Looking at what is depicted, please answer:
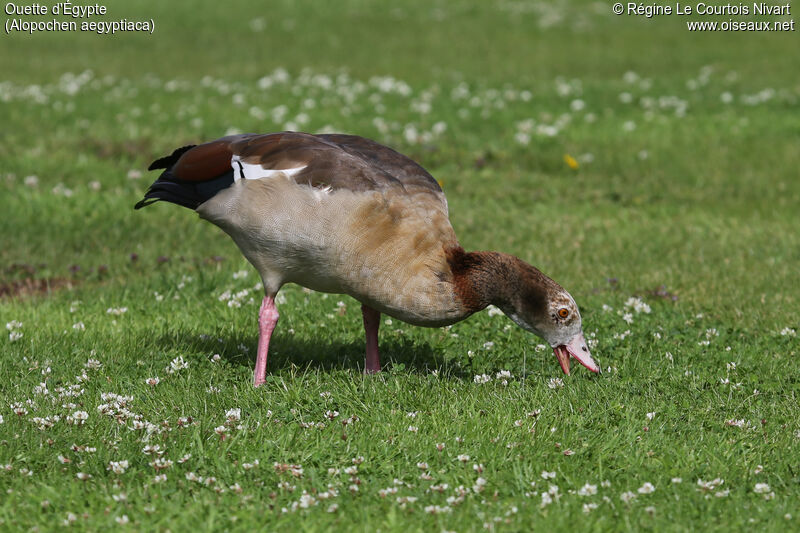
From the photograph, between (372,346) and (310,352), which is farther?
(310,352)

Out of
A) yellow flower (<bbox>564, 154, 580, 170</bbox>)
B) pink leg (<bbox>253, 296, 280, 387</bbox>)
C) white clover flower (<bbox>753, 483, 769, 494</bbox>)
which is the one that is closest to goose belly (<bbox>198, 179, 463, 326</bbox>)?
pink leg (<bbox>253, 296, 280, 387</bbox>)

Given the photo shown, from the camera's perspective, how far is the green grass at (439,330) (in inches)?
190

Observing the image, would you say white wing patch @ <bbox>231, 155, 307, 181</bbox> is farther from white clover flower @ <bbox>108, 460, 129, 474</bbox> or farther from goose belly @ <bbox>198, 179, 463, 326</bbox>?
white clover flower @ <bbox>108, 460, 129, 474</bbox>

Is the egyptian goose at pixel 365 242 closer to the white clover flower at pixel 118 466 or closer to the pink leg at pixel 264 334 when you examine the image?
the pink leg at pixel 264 334

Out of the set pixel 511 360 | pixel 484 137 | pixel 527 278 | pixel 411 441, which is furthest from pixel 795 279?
pixel 484 137

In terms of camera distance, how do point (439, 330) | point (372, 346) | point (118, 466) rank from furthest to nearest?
point (439, 330), point (372, 346), point (118, 466)

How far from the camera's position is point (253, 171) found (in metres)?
6.43

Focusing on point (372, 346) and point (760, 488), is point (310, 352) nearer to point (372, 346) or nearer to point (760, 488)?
point (372, 346)

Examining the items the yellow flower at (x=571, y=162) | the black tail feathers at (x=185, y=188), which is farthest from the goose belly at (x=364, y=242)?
the yellow flower at (x=571, y=162)

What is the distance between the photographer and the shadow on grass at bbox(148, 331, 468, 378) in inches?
275

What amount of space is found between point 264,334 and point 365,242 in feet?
3.67

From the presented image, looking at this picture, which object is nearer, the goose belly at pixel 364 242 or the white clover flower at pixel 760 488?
the white clover flower at pixel 760 488

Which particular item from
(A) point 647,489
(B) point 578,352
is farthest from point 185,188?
(A) point 647,489

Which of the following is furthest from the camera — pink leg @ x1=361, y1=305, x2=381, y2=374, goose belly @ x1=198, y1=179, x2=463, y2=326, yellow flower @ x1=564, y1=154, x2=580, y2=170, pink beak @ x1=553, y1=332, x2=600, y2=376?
yellow flower @ x1=564, y1=154, x2=580, y2=170
